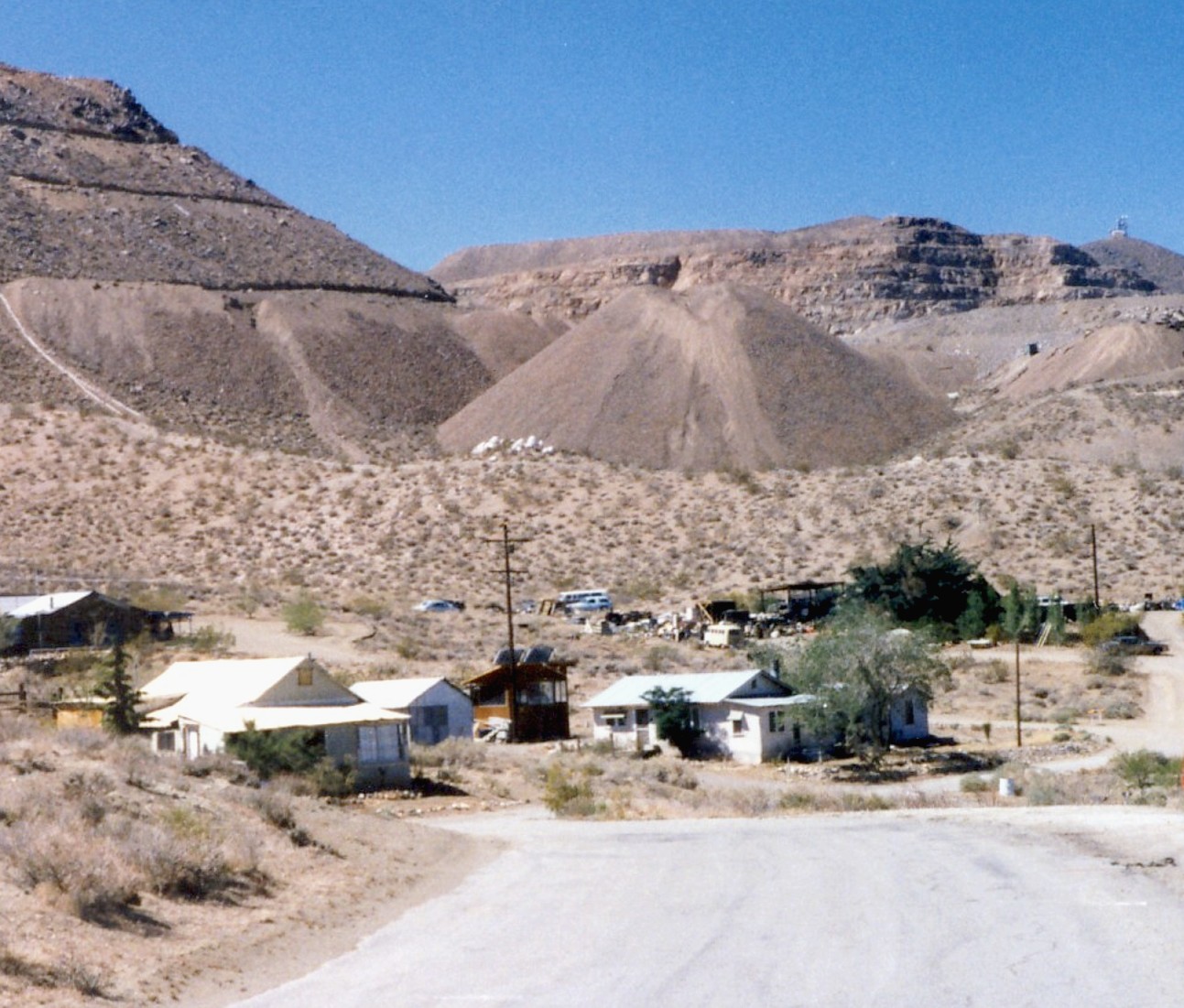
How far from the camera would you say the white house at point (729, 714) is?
1786 inches

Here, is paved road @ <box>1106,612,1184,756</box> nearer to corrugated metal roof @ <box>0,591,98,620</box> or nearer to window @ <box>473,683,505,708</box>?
window @ <box>473,683,505,708</box>

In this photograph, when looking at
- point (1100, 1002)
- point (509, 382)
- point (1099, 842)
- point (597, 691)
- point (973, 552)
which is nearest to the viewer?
point (1100, 1002)

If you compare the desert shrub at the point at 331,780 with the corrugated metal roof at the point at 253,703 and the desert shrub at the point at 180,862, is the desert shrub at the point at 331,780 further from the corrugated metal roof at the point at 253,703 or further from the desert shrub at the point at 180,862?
the desert shrub at the point at 180,862

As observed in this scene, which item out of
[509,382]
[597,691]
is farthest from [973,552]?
[509,382]

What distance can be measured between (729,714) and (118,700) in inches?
663

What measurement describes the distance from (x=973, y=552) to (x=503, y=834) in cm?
5158

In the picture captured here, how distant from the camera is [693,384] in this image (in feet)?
341

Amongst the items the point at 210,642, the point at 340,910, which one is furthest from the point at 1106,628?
the point at 340,910

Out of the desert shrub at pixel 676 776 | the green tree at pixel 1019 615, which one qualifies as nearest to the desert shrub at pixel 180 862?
the desert shrub at pixel 676 776

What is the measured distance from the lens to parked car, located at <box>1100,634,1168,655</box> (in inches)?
2335

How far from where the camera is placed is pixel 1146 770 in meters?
34.8

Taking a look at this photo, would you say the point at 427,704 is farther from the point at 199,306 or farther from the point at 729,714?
the point at 199,306

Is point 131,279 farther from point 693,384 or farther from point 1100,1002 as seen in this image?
point 1100,1002

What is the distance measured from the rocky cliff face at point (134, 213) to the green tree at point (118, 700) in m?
87.8
